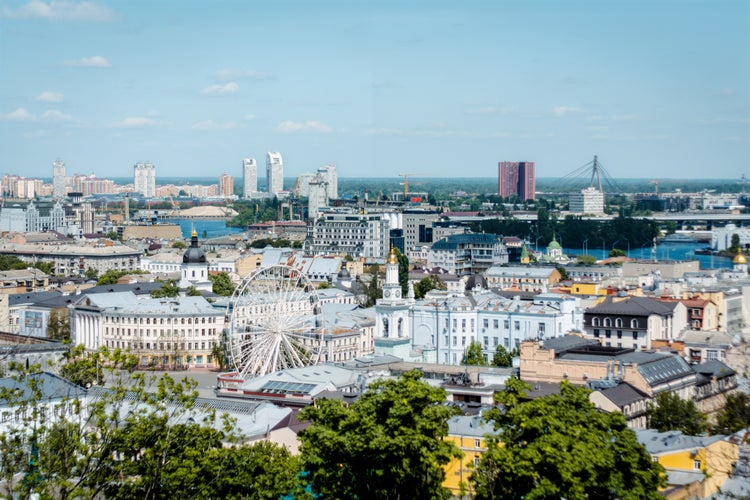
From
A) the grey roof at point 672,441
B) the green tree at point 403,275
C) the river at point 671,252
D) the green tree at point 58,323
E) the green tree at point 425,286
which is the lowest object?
the river at point 671,252

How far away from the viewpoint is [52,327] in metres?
52.3

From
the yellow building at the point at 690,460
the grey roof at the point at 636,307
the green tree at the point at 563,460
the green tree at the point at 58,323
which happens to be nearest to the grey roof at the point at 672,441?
the yellow building at the point at 690,460

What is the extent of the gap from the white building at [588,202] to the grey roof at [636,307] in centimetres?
11622

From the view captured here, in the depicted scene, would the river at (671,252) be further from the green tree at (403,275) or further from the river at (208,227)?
the river at (208,227)

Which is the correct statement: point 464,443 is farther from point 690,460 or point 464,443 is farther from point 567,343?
point 567,343

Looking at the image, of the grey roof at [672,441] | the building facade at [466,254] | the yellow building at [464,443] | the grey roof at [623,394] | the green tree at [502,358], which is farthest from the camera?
the building facade at [466,254]

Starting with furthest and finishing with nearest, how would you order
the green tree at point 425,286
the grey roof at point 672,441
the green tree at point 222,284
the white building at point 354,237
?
the white building at point 354,237
the green tree at point 222,284
the green tree at point 425,286
the grey roof at point 672,441

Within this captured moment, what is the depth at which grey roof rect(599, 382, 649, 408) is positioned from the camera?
2919 cm

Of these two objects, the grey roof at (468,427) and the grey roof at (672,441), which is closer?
the grey roof at (672,441)

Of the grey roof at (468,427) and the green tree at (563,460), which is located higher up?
the green tree at (563,460)

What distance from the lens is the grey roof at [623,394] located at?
29.2 metres

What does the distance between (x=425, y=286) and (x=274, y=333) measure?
2348cm

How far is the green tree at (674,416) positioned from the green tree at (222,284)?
1403 inches

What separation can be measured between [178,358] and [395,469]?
2802 cm
